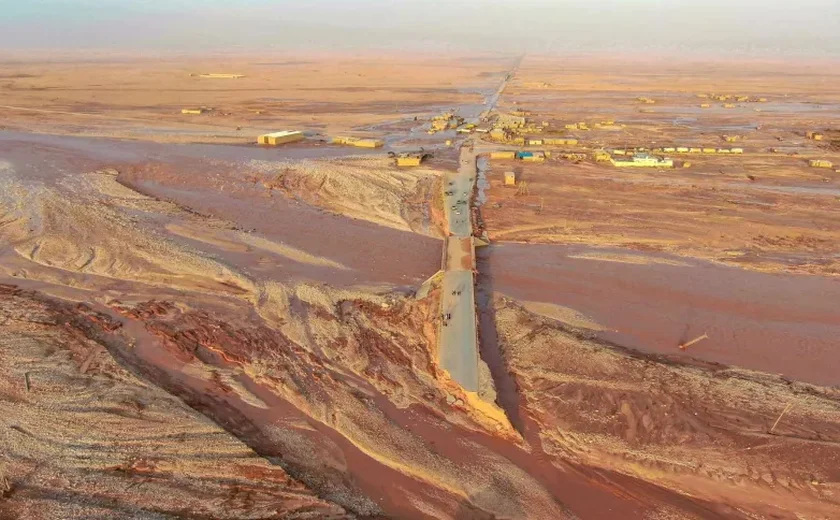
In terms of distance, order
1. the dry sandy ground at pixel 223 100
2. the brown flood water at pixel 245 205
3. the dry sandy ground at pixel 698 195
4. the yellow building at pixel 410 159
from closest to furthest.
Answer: the brown flood water at pixel 245 205, the dry sandy ground at pixel 698 195, the yellow building at pixel 410 159, the dry sandy ground at pixel 223 100

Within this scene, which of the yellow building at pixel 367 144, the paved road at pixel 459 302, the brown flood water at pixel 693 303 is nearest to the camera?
the paved road at pixel 459 302

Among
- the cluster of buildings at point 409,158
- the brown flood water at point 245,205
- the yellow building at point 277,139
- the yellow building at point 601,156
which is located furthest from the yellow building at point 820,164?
the yellow building at point 277,139

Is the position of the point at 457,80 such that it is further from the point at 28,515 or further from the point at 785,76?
the point at 28,515

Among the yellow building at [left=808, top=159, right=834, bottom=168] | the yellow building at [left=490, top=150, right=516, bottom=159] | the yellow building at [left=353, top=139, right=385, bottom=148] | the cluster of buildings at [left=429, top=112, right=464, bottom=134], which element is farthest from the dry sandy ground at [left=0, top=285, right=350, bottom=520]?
the yellow building at [left=808, top=159, right=834, bottom=168]

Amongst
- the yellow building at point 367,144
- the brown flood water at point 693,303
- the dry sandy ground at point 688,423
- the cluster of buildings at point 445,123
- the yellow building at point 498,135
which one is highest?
the cluster of buildings at point 445,123

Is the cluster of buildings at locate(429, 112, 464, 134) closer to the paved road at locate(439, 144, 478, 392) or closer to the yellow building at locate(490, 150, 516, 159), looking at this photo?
the yellow building at locate(490, 150, 516, 159)

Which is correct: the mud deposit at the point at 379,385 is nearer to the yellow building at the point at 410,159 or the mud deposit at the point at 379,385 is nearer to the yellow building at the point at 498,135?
the yellow building at the point at 410,159
